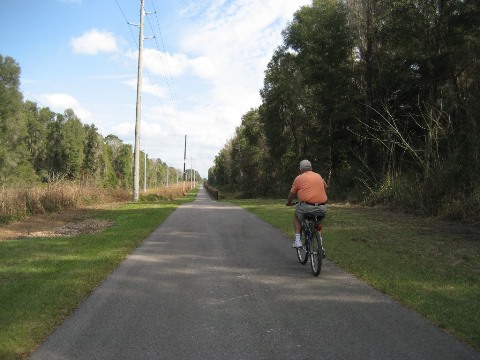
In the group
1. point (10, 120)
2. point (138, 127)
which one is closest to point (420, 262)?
point (138, 127)

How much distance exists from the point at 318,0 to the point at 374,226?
83.0 feet

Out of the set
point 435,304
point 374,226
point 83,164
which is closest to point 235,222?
point 374,226

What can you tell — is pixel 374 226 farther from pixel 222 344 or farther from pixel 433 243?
pixel 222 344

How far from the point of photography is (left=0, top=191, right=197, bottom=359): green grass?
177 inches

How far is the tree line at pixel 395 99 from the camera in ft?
53.1

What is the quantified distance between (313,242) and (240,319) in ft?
9.56

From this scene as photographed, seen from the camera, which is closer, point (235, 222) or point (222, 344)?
point (222, 344)

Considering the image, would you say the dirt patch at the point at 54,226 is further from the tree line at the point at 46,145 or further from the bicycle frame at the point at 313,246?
the tree line at the point at 46,145

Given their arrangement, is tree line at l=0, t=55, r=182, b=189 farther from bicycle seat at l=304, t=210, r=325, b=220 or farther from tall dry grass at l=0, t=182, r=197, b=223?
bicycle seat at l=304, t=210, r=325, b=220

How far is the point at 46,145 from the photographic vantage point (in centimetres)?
7388

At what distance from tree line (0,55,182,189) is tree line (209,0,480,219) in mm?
24407

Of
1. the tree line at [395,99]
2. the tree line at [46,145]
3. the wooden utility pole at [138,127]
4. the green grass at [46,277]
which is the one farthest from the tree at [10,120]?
the green grass at [46,277]

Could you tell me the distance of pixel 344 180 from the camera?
27.6m

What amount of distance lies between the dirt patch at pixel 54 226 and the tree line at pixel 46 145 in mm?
24670
